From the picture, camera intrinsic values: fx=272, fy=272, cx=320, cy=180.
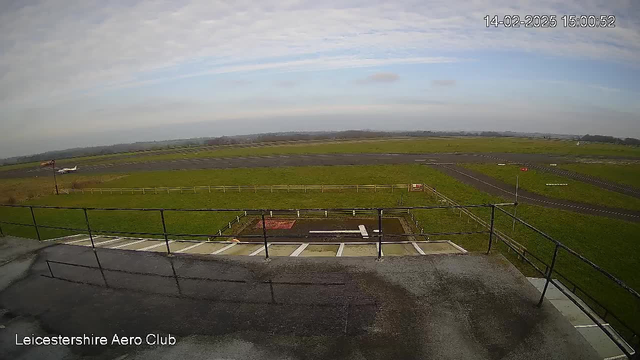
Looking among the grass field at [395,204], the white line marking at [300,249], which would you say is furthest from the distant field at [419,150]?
the white line marking at [300,249]

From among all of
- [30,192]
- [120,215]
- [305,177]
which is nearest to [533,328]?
[120,215]

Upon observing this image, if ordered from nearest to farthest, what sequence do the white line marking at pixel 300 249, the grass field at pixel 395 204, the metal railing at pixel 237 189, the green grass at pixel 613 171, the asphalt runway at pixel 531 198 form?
the white line marking at pixel 300 249, the grass field at pixel 395 204, the asphalt runway at pixel 531 198, the metal railing at pixel 237 189, the green grass at pixel 613 171

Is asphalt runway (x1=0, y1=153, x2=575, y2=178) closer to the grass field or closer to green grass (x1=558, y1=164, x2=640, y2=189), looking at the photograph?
green grass (x1=558, y1=164, x2=640, y2=189)

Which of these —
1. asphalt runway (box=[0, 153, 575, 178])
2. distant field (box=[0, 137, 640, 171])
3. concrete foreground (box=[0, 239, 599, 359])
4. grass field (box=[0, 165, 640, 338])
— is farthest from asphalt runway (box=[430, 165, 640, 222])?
distant field (box=[0, 137, 640, 171])

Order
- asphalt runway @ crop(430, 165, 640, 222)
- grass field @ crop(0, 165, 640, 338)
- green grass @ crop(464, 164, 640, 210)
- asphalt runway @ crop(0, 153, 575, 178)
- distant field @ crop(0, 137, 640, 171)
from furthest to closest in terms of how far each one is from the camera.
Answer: distant field @ crop(0, 137, 640, 171) → asphalt runway @ crop(0, 153, 575, 178) → green grass @ crop(464, 164, 640, 210) → asphalt runway @ crop(430, 165, 640, 222) → grass field @ crop(0, 165, 640, 338)

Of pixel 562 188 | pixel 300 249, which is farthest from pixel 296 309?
pixel 562 188

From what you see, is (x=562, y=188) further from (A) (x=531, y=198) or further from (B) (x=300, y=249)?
(B) (x=300, y=249)

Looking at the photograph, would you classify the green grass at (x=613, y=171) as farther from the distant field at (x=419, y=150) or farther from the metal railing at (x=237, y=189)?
the metal railing at (x=237, y=189)
